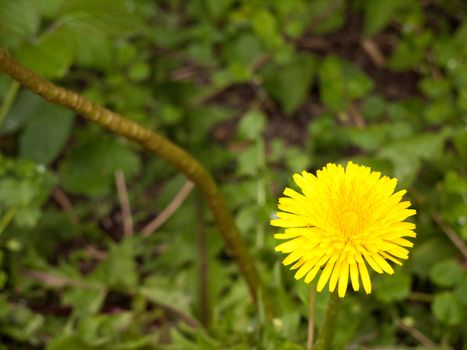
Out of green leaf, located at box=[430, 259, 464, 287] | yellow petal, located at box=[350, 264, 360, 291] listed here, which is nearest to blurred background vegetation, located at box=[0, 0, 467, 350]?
green leaf, located at box=[430, 259, 464, 287]

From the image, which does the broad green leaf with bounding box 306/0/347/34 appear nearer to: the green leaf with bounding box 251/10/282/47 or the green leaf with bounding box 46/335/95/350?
the green leaf with bounding box 251/10/282/47

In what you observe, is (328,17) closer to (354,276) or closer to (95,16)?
(95,16)

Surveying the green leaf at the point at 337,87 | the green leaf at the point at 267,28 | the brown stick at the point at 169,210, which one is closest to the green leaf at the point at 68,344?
the brown stick at the point at 169,210

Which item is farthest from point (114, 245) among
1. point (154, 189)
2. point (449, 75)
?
point (449, 75)

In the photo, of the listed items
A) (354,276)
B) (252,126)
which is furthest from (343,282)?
(252,126)

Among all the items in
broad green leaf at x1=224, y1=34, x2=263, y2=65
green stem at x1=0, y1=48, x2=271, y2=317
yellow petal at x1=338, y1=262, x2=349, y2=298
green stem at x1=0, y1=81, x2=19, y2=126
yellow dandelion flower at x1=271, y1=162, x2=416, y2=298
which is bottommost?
yellow petal at x1=338, y1=262, x2=349, y2=298

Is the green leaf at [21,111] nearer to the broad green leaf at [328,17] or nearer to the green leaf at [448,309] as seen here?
the broad green leaf at [328,17]
